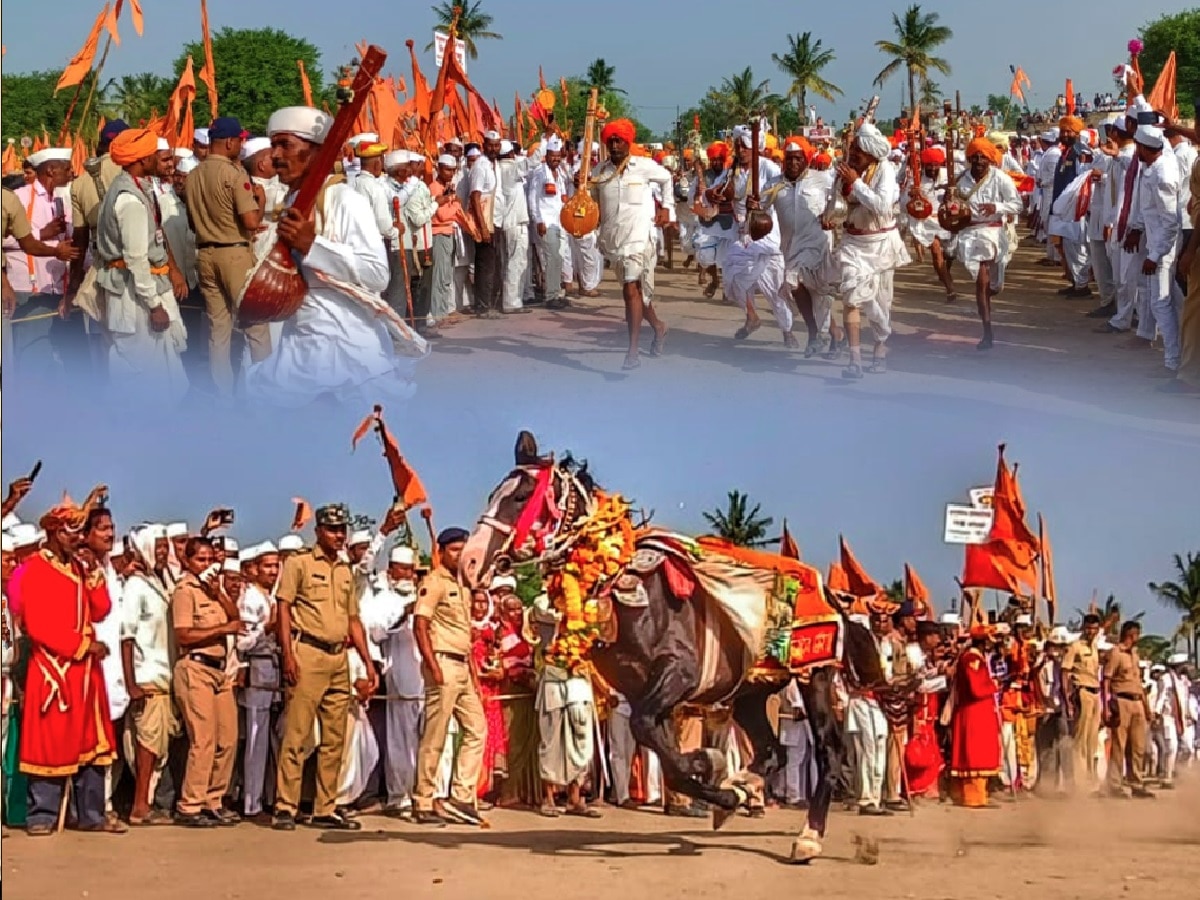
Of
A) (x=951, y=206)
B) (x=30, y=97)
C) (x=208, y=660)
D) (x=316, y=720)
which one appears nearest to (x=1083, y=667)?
(x=951, y=206)

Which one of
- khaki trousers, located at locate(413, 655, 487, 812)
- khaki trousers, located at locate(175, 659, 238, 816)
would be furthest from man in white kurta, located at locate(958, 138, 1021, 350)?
khaki trousers, located at locate(175, 659, 238, 816)

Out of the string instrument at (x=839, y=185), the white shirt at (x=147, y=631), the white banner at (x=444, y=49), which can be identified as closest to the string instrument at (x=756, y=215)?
the string instrument at (x=839, y=185)

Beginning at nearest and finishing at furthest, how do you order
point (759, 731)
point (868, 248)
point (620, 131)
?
A: point (759, 731) < point (868, 248) < point (620, 131)

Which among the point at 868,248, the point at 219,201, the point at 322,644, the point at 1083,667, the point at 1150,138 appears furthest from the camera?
the point at 1083,667

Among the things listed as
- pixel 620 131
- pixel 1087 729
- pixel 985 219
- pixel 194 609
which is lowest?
pixel 1087 729

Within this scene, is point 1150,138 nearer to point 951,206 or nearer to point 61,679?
point 951,206

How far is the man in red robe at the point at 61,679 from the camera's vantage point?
5.76 meters

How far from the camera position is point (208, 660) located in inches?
246

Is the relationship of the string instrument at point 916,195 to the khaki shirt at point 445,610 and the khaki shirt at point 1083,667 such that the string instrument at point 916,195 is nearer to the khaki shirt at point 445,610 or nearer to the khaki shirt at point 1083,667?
the khaki shirt at point 1083,667

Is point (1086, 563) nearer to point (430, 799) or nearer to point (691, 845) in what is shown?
point (691, 845)

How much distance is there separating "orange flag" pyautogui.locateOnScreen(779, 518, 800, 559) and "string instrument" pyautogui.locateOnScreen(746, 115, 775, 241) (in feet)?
6.60

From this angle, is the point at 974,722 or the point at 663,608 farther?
the point at 974,722

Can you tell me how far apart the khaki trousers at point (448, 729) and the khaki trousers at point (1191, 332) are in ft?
9.30

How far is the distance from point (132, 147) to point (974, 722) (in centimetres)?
424
